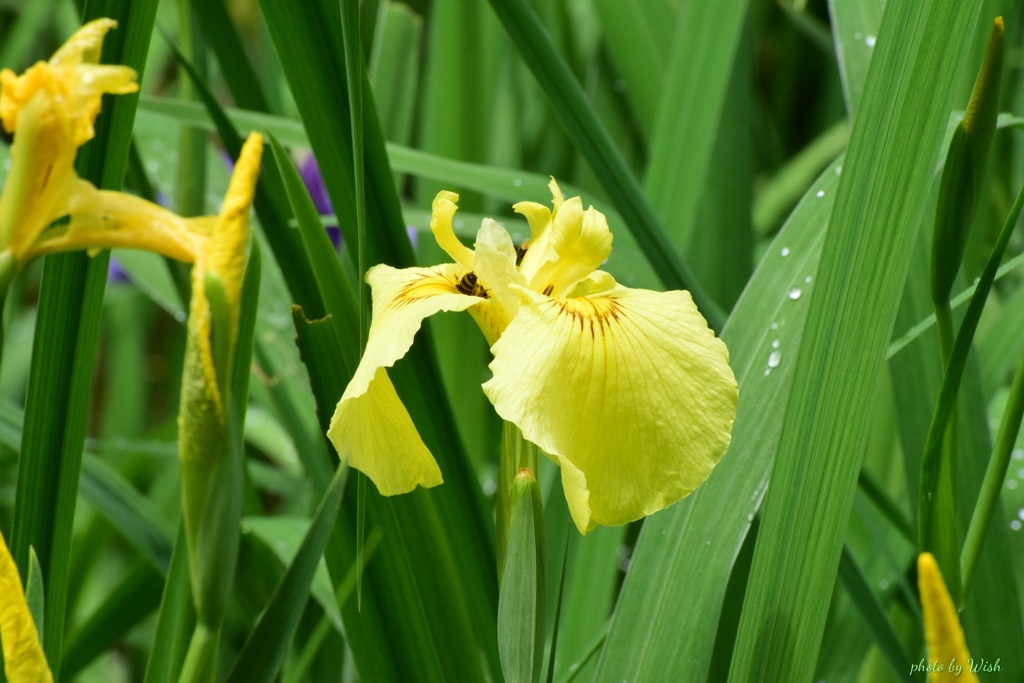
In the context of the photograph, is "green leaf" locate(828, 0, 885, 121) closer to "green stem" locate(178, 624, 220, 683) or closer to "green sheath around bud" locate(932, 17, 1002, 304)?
"green sheath around bud" locate(932, 17, 1002, 304)

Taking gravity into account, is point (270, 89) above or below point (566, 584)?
above

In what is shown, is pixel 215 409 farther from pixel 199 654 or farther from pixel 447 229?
pixel 447 229

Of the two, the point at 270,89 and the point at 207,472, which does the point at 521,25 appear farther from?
the point at 270,89

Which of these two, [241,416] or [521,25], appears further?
[521,25]

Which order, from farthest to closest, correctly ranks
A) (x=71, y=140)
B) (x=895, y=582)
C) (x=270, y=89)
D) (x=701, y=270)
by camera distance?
(x=270, y=89)
(x=701, y=270)
(x=895, y=582)
(x=71, y=140)

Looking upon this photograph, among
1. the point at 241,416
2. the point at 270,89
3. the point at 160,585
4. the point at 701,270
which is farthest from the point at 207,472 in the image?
the point at 270,89

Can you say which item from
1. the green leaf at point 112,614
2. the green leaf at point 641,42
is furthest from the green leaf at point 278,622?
the green leaf at point 641,42
